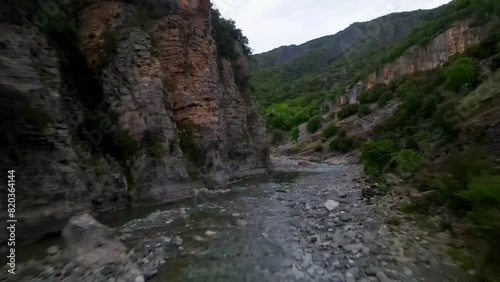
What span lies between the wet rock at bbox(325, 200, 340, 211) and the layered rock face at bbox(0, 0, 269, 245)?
802 cm

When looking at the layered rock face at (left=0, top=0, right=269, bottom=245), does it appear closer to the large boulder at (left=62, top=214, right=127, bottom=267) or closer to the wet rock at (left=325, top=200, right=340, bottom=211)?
the large boulder at (left=62, top=214, right=127, bottom=267)

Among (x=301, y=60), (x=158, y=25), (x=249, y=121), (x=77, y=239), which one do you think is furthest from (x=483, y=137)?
(x=301, y=60)

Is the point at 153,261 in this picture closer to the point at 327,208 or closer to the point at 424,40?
the point at 327,208

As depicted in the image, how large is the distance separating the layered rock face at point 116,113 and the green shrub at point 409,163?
12082mm

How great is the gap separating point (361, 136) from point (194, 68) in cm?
3269

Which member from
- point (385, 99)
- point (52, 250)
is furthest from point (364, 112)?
point (52, 250)

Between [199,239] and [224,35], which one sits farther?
[224,35]

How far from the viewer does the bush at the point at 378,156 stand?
74.4 ft

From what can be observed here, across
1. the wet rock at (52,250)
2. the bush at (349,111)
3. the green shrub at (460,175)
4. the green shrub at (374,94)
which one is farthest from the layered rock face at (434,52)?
the wet rock at (52,250)

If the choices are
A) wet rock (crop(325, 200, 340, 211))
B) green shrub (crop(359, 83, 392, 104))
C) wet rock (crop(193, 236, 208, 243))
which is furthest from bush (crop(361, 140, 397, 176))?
green shrub (crop(359, 83, 392, 104))

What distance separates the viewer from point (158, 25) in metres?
21.9

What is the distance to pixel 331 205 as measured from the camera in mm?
14719

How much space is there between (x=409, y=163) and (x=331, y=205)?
634cm

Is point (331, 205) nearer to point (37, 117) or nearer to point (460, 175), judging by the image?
point (460, 175)
